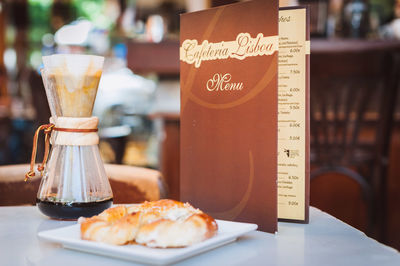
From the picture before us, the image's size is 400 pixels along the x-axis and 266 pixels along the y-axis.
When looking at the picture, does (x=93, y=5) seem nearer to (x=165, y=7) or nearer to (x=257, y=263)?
(x=165, y=7)

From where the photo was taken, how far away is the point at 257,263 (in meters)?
0.59

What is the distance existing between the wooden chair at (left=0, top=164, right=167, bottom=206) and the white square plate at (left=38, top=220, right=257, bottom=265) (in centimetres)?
52

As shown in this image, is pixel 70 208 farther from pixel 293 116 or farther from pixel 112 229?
pixel 293 116

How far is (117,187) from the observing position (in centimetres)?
122

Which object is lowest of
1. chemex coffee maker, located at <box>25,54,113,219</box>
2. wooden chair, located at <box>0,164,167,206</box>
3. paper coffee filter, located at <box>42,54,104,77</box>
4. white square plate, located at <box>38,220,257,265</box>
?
wooden chair, located at <box>0,164,167,206</box>

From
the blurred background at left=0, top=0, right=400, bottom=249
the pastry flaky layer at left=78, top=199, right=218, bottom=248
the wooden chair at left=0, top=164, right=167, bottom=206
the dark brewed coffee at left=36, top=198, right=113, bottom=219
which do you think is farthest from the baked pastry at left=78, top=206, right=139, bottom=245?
the wooden chair at left=0, top=164, right=167, bottom=206

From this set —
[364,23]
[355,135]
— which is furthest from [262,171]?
[364,23]

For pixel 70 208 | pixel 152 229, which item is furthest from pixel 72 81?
pixel 152 229

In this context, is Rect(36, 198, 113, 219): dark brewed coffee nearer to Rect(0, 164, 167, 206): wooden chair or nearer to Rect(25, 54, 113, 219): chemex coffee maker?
Rect(25, 54, 113, 219): chemex coffee maker

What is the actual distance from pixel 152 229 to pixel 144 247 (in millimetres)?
28

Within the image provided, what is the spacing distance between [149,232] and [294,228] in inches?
11.4

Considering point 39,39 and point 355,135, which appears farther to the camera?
point 39,39

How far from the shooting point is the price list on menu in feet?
2.64

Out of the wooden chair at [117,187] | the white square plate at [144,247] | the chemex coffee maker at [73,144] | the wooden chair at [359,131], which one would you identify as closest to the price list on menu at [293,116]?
the white square plate at [144,247]
